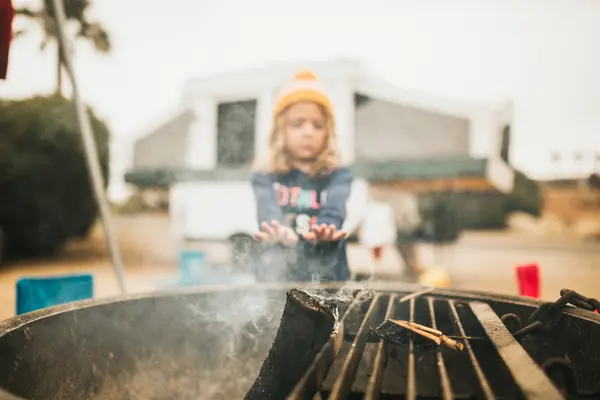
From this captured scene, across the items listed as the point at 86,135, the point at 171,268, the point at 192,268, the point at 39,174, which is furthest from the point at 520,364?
the point at 39,174

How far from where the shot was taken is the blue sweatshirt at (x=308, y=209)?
104 inches

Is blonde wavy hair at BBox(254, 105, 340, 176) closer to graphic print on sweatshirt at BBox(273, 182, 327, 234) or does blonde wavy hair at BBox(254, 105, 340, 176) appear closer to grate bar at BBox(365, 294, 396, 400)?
graphic print on sweatshirt at BBox(273, 182, 327, 234)

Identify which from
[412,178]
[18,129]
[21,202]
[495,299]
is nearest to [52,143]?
[18,129]

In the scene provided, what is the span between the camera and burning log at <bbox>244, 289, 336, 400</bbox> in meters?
1.27

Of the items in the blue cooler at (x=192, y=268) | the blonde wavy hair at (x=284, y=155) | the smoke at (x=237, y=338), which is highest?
the blonde wavy hair at (x=284, y=155)

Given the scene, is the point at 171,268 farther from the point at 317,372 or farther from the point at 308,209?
the point at 317,372

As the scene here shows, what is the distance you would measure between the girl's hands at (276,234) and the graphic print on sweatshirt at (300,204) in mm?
405

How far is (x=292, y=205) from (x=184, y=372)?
50.6 inches

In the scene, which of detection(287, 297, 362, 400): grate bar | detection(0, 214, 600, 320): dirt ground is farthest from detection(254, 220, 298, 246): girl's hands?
detection(0, 214, 600, 320): dirt ground

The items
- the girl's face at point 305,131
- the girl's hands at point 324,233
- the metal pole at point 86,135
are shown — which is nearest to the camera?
Result: the girl's hands at point 324,233

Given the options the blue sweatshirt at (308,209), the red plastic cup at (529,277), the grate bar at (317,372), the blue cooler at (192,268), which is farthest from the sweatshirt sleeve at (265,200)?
the blue cooler at (192,268)

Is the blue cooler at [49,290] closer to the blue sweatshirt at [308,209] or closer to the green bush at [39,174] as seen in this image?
the blue sweatshirt at [308,209]

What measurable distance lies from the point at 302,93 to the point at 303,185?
24.7 inches

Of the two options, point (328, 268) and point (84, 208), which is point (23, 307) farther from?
point (84, 208)
